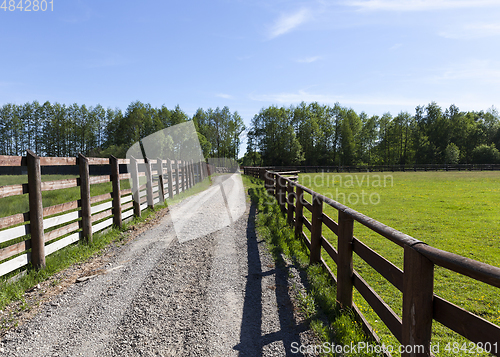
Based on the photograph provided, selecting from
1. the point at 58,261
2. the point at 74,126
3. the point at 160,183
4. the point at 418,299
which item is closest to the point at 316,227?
the point at 418,299

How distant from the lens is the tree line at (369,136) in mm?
71062

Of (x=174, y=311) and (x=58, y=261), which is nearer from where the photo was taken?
(x=174, y=311)

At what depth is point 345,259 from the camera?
321cm

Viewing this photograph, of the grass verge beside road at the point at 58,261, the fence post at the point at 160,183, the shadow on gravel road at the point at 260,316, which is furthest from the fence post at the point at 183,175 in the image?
the shadow on gravel road at the point at 260,316

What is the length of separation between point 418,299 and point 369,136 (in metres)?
84.0

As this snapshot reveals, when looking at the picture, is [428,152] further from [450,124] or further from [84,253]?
[84,253]

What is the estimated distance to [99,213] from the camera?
6.59 meters

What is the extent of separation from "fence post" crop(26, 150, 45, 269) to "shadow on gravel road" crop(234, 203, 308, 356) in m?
3.27

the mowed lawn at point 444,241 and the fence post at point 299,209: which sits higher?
Answer: the fence post at point 299,209

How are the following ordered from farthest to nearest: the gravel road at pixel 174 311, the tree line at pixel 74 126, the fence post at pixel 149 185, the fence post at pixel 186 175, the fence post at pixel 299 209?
the tree line at pixel 74 126 < the fence post at pixel 186 175 < the fence post at pixel 149 185 < the fence post at pixel 299 209 < the gravel road at pixel 174 311

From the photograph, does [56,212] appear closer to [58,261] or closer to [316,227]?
[58,261]

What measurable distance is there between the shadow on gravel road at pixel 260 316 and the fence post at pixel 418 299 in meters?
1.22

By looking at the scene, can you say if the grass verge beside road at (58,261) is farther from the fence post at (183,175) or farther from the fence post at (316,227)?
Result: the fence post at (183,175)

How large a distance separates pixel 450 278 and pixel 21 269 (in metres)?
6.76
